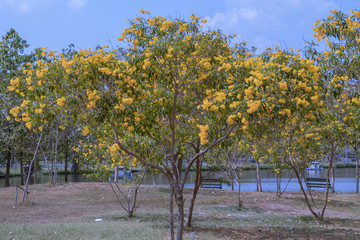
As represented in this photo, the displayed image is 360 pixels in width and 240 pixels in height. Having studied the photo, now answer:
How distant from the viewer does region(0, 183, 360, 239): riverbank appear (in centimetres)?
835

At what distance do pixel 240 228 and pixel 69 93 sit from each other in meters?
5.46

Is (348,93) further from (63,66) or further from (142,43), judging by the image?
(63,66)

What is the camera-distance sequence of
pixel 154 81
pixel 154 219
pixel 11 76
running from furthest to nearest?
pixel 11 76
pixel 154 219
pixel 154 81

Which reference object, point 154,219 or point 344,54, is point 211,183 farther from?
point 344,54

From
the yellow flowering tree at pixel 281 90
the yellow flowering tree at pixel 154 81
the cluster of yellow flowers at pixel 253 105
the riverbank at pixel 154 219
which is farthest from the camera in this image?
the riverbank at pixel 154 219

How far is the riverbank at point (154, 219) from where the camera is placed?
8352 millimetres

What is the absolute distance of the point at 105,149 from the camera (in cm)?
1142

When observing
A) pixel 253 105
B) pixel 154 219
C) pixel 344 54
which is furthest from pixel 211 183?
pixel 253 105

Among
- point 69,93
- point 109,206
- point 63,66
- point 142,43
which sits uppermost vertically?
point 142,43

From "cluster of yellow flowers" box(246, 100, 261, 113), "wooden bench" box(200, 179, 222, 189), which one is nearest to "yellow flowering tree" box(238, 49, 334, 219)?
"cluster of yellow flowers" box(246, 100, 261, 113)

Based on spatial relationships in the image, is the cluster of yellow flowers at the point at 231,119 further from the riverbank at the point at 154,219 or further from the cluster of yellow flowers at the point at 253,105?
the riverbank at the point at 154,219

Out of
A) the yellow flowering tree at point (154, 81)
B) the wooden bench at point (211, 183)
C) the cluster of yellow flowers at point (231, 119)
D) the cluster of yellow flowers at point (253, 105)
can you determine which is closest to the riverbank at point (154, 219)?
the yellow flowering tree at point (154, 81)

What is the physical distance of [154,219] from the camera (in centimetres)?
1092

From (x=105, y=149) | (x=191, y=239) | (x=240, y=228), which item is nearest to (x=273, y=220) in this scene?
(x=240, y=228)
